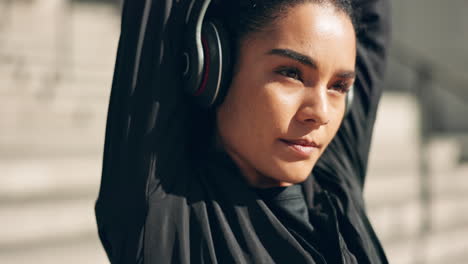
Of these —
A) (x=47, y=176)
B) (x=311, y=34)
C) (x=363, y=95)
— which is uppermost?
(x=311, y=34)

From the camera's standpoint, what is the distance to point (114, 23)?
5055 millimetres

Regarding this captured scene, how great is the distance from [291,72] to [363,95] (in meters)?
0.37

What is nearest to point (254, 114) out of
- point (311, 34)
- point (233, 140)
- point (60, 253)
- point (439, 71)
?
point (233, 140)

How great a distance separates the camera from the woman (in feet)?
3.27

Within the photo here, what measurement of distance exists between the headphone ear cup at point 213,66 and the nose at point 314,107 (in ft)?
0.48

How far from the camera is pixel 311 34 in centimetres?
103

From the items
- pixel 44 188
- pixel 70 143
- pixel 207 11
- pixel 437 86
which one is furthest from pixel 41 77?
pixel 437 86

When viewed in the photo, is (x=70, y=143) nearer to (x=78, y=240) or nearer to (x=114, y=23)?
(x=78, y=240)

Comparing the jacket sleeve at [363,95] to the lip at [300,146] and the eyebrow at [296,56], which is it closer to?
the lip at [300,146]

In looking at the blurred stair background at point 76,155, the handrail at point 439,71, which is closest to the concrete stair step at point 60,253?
the blurred stair background at point 76,155

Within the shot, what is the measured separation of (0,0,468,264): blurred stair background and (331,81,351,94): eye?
5.79 feet

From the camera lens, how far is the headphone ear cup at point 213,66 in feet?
3.33

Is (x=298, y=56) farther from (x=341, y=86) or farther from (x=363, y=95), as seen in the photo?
(x=363, y=95)

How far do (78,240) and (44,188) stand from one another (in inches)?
11.1
